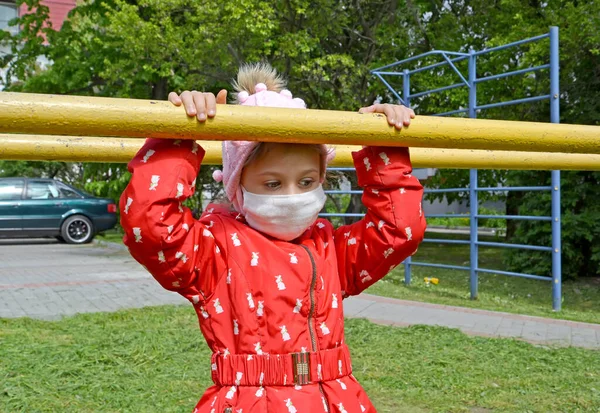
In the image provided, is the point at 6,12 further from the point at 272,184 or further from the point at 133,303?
the point at 272,184

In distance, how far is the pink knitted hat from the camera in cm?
179

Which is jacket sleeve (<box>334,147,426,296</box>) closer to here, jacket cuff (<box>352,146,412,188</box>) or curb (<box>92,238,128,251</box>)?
jacket cuff (<box>352,146,412,188</box>)

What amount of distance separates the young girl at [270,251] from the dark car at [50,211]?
14.1 metres

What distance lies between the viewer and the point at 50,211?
49.4 ft

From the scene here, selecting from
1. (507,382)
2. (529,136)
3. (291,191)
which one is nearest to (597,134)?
(529,136)

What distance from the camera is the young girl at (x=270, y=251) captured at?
164 cm

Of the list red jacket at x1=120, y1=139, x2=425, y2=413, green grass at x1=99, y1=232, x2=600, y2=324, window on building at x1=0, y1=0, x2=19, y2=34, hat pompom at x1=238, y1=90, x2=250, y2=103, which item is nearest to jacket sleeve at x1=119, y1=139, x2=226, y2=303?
red jacket at x1=120, y1=139, x2=425, y2=413

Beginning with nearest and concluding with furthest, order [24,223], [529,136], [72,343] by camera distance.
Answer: [529,136], [72,343], [24,223]

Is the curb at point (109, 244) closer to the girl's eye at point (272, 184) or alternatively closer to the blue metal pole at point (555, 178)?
the blue metal pole at point (555, 178)

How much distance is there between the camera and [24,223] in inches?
586

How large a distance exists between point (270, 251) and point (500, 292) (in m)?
7.00

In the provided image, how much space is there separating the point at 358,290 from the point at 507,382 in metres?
2.50

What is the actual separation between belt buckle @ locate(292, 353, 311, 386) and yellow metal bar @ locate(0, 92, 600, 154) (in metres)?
0.52

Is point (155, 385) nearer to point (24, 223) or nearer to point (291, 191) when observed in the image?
point (291, 191)
